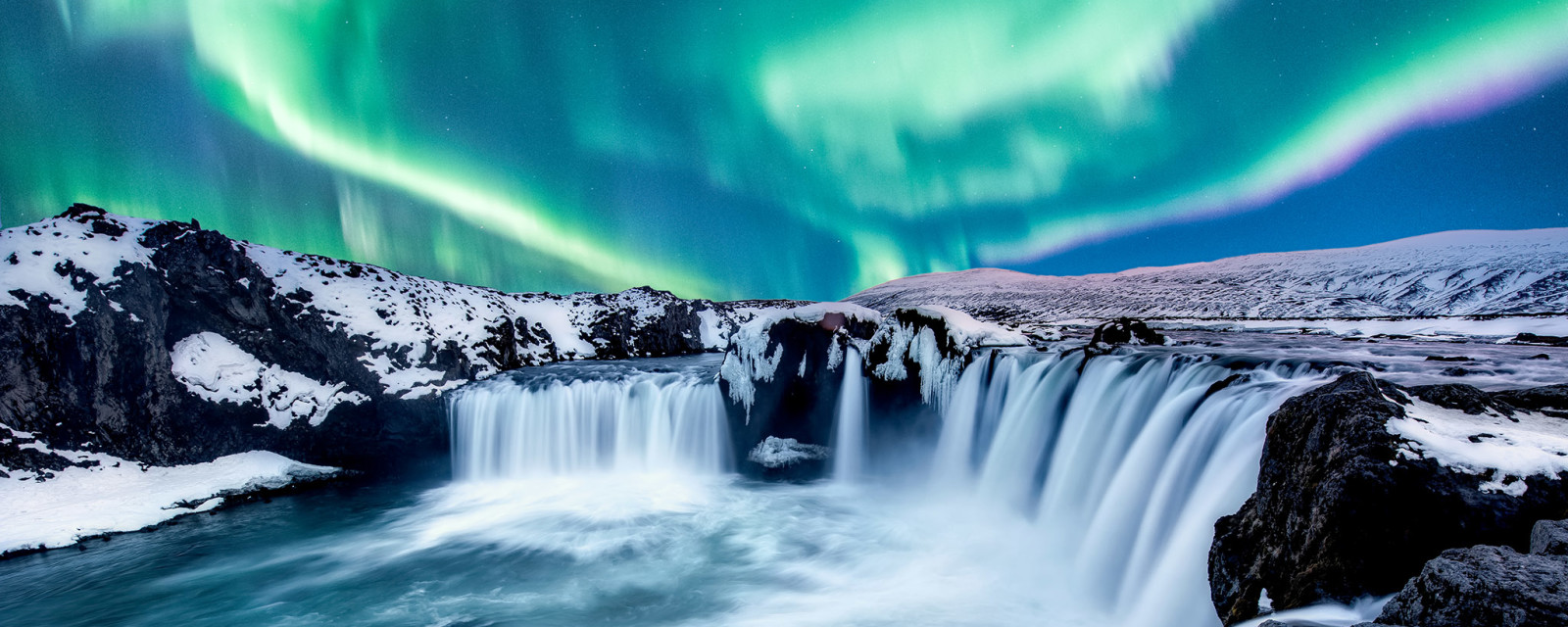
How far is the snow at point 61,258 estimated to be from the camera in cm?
1218

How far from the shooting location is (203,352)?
14.5 meters

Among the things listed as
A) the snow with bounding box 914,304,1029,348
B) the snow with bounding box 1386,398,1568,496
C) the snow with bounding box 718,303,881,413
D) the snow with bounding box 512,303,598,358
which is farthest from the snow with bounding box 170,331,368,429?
the snow with bounding box 1386,398,1568,496

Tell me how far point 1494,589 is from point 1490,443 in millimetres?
1720

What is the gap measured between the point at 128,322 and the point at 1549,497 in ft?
71.7

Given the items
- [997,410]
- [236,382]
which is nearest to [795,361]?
[997,410]

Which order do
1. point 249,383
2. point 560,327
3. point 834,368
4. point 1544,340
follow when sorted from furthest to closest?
point 560,327 → point 249,383 → point 834,368 → point 1544,340

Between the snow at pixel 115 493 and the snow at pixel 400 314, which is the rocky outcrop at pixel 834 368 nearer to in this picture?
the snow at pixel 400 314

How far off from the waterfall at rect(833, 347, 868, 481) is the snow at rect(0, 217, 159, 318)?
1764cm

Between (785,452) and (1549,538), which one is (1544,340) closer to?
(1549,538)

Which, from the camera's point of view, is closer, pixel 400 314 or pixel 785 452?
pixel 785 452

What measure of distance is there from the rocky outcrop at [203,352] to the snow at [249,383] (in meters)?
0.03

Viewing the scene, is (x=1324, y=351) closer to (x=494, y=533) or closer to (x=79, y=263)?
(x=494, y=533)

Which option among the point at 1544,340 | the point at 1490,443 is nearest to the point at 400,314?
the point at 1490,443

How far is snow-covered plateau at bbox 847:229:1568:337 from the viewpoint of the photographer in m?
31.1
